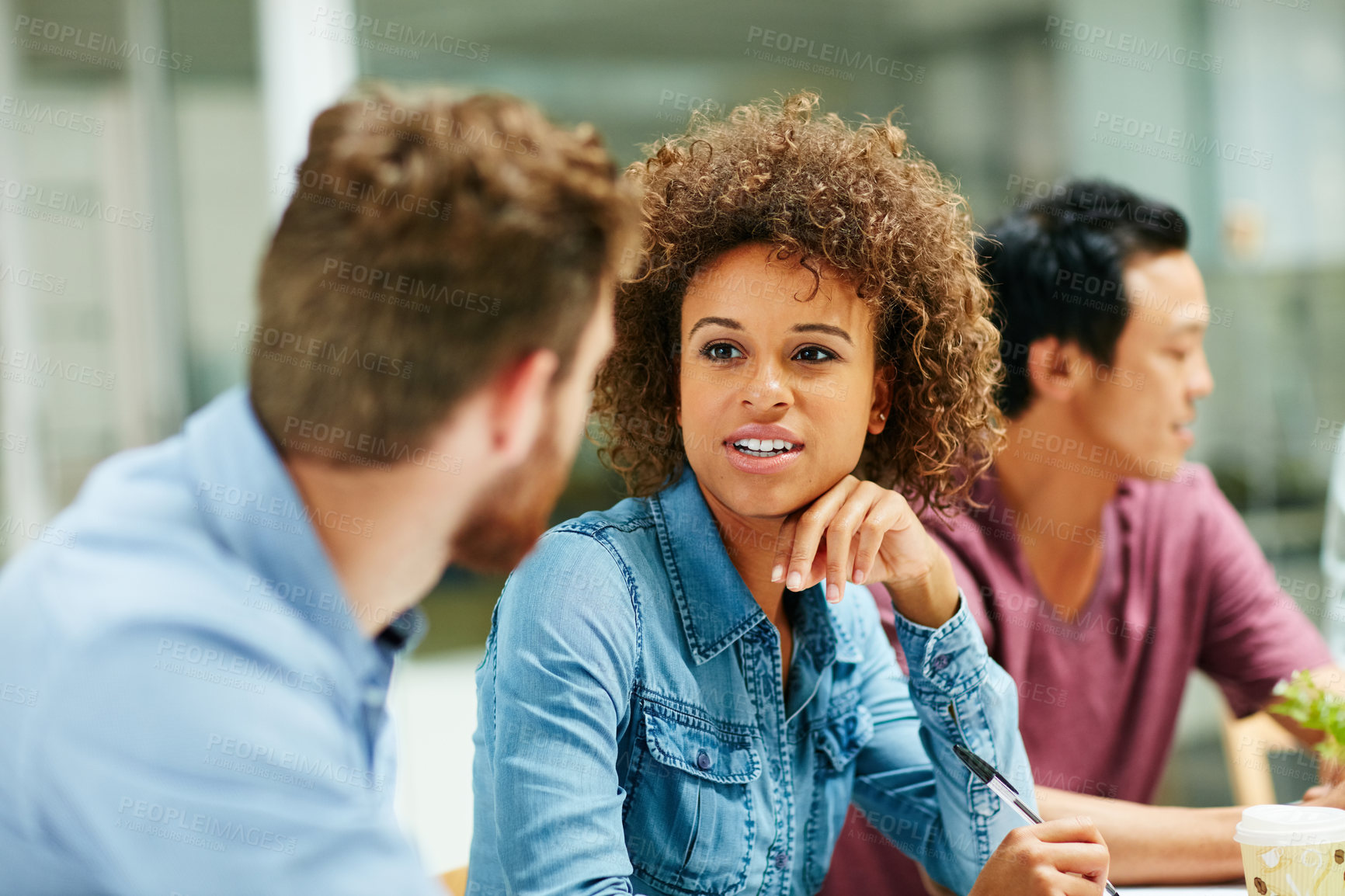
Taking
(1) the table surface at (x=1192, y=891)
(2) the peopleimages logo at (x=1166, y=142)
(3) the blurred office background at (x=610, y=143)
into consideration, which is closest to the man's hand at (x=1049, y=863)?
(1) the table surface at (x=1192, y=891)

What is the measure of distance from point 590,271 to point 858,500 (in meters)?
0.49

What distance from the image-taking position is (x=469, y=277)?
0.71m

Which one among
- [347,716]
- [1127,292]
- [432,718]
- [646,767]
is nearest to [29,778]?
[347,716]

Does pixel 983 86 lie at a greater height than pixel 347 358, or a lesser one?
greater

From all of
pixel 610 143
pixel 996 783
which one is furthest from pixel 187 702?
pixel 610 143

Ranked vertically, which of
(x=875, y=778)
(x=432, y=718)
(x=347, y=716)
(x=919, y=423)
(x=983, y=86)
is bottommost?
(x=432, y=718)

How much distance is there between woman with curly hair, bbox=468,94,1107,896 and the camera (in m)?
1.03

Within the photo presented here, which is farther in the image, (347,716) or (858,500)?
(858,500)

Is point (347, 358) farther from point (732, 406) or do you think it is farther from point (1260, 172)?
point (1260, 172)

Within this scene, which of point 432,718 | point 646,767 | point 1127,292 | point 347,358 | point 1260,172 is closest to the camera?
point 347,358

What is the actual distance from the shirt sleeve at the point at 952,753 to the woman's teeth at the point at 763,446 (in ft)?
0.86

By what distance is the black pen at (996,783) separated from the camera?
1133 mm

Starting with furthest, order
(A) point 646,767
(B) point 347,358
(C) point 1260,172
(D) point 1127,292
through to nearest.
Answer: (C) point 1260,172 → (D) point 1127,292 → (A) point 646,767 → (B) point 347,358

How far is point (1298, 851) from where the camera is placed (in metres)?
0.98
